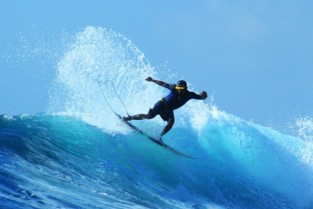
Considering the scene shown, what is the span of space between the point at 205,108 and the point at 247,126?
1.63 m

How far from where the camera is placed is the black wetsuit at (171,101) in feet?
37.5

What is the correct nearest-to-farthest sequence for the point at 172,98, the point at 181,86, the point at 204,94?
the point at 204,94
the point at 181,86
the point at 172,98

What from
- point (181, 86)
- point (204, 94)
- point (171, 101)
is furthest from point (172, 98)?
point (204, 94)

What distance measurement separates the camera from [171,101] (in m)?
11.6

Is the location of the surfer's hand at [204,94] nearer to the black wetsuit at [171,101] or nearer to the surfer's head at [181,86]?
the black wetsuit at [171,101]

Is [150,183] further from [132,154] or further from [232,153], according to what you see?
[232,153]

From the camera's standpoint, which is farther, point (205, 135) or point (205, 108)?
point (205, 108)

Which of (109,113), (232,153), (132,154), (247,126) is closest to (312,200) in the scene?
(232,153)

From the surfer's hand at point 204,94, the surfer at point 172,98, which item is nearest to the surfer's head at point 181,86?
the surfer at point 172,98

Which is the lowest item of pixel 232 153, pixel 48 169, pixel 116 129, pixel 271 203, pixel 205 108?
pixel 48 169

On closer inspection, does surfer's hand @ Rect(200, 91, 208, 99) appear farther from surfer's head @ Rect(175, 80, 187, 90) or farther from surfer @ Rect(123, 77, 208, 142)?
surfer's head @ Rect(175, 80, 187, 90)

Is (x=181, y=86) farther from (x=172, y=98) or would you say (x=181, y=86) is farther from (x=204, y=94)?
(x=204, y=94)

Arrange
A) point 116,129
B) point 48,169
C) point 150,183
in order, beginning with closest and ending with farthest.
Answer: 1. point 48,169
2. point 150,183
3. point 116,129

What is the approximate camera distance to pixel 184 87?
37.4 ft
